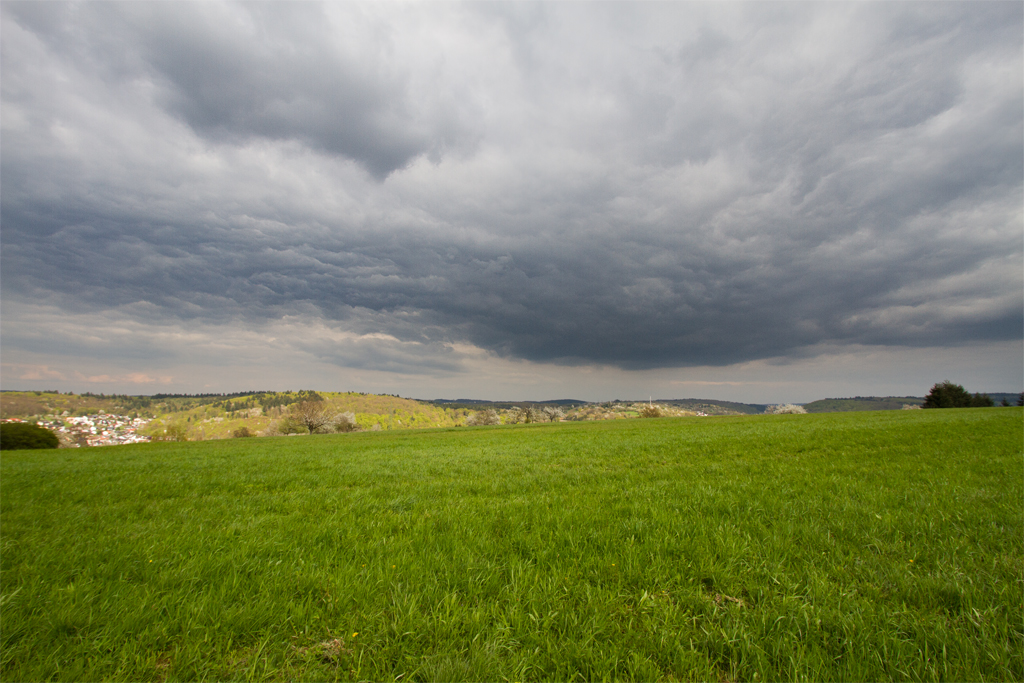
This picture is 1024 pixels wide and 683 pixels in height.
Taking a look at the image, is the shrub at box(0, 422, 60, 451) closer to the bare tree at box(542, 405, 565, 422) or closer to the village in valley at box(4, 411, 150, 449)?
the village in valley at box(4, 411, 150, 449)

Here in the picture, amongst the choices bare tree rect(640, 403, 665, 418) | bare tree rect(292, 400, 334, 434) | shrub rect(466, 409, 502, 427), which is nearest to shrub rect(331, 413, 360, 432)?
bare tree rect(292, 400, 334, 434)

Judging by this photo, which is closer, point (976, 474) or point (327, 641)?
point (327, 641)

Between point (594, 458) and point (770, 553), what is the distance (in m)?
10.8

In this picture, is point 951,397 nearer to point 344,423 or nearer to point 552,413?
point 552,413

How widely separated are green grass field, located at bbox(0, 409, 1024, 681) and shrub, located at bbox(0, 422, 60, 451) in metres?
74.8

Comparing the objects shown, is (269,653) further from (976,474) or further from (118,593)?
(976,474)

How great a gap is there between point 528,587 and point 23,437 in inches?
3388

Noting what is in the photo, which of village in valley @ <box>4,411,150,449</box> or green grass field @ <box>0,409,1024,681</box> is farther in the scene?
village in valley @ <box>4,411,150,449</box>

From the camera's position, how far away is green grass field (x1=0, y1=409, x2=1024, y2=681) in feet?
10.4

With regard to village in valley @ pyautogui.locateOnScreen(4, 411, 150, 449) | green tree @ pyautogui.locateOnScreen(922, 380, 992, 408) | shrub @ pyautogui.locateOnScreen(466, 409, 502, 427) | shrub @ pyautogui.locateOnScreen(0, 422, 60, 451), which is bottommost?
village in valley @ pyautogui.locateOnScreen(4, 411, 150, 449)

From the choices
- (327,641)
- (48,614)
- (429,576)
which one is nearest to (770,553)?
(429,576)

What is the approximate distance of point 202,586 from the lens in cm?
434

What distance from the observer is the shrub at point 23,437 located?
5288cm

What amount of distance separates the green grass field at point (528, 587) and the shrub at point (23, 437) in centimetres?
7475
